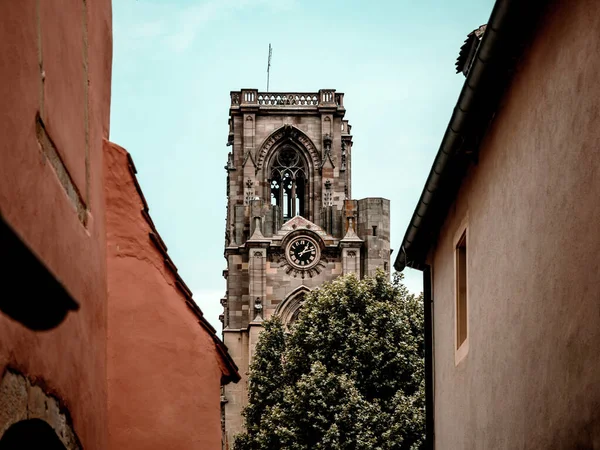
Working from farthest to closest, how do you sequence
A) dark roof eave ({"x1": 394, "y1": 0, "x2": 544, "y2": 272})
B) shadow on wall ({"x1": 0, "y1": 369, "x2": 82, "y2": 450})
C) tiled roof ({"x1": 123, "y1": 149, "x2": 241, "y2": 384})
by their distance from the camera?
tiled roof ({"x1": 123, "y1": 149, "x2": 241, "y2": 384}) → dark roof eave ({"x1": 394, "y1": 0, "x2": 544, "y2": 272}) → shadow on wall ({"x1": 0, "y1": 369, "x2": 82, "y2": 450})

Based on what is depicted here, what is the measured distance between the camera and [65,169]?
666 cm

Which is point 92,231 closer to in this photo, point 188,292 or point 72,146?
point 72,146

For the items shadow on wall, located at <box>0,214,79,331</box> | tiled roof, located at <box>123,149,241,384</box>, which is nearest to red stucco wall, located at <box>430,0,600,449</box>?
tiled roof, located at <box>123,149,241,384</box>

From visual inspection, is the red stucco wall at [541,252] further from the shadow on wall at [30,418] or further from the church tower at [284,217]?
the church tower at [284,217]

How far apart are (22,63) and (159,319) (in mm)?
4290

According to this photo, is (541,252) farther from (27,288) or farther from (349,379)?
(349,379)

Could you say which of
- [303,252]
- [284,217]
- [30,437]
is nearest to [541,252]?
[30,437]

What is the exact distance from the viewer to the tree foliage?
133 feet

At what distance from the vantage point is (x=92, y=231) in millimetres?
7707

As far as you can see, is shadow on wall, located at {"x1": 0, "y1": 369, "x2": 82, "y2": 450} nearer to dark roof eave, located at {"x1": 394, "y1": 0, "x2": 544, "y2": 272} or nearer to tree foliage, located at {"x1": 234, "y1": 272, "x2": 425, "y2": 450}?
dark roof eave, located at {"x1": 394, "y1": 0, "x2": 544, "y2": 272}

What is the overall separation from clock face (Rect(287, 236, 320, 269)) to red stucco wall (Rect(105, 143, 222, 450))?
178ft

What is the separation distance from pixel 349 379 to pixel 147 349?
1312 inches

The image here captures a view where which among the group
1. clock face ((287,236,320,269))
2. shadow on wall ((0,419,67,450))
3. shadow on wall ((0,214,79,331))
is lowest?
shadow on wall ((0,419,67,450))

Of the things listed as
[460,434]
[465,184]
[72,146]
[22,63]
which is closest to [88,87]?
[72,146]
